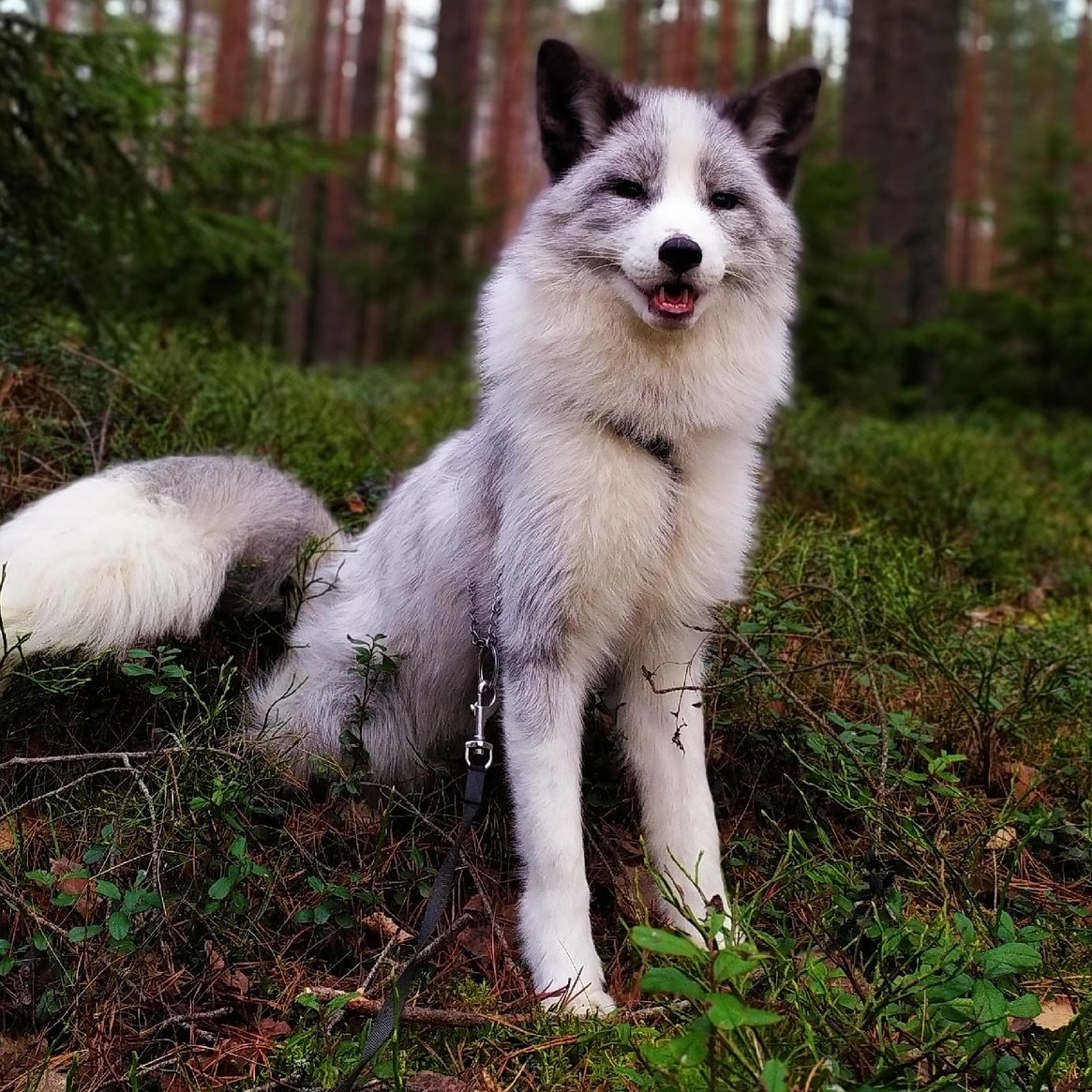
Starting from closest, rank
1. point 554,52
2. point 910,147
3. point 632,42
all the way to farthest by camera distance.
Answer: point 554,52 < point 910,147 < point 632,42

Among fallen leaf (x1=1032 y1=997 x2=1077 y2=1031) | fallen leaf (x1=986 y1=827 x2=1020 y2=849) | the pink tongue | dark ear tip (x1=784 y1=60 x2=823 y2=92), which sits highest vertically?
dark ear tip (x1=784 y1=60 x2=823 y2=92)

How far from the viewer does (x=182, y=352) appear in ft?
16.8

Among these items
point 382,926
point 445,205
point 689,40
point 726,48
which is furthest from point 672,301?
point 726,48

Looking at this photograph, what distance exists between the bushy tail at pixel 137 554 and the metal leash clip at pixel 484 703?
815 mm

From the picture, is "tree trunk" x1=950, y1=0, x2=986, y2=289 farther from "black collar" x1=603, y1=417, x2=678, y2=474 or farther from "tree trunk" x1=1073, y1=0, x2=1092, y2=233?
"black collar" x1=603, y1=417, x2=678, y2=474

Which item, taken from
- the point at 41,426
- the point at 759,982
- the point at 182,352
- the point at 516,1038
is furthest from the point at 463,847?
the point at 182,352

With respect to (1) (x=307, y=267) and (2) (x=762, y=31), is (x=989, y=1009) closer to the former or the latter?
(2) (x=762, y=31)

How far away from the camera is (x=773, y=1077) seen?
162 cm

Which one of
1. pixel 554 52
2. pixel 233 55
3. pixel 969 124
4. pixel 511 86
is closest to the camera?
pixel 554 52

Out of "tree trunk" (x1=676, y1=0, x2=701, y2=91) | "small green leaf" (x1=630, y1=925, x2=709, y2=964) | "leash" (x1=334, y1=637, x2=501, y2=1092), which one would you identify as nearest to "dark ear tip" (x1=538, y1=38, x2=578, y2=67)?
"leash" (x1=334, y1=637, x2=501, y2=1092)

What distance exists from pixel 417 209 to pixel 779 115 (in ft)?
30.9

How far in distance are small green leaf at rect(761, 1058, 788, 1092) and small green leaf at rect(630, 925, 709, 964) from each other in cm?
19

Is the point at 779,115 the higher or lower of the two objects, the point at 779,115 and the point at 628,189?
the higher

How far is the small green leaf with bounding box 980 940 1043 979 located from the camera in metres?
1.97
